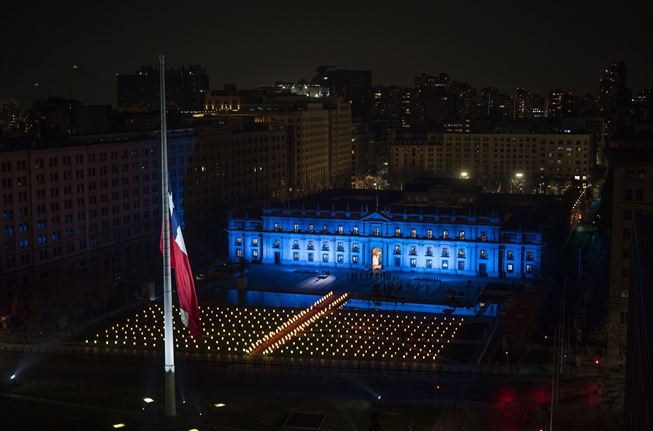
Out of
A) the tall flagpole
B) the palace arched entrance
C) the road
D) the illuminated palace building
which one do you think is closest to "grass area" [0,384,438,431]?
the road

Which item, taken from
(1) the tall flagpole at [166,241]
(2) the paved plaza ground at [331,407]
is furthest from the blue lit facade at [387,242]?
(1) the tall flagpole at [166,241]

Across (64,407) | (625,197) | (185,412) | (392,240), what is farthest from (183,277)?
(392,240)

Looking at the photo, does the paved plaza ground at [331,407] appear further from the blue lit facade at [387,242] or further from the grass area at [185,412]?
the blue lit facade at [387,242]

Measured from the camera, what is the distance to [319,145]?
186m

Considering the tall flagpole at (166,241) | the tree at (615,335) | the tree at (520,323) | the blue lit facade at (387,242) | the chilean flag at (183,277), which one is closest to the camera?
the chilean flag at (183,277)

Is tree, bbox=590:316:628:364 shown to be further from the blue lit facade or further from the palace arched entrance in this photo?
the palace arched entrance

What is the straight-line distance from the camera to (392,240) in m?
113

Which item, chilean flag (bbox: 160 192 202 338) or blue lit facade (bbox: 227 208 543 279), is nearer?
→ chilean flag (bbox: 160 192 202 338)

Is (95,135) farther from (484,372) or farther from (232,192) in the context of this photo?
(484,372)

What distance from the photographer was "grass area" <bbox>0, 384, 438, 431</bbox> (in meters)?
52.8

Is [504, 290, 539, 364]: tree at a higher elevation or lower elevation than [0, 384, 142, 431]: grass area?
higher

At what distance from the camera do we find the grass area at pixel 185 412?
5275 centimetres

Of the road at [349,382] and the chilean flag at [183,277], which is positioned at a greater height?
the chilean flag at [183,277]

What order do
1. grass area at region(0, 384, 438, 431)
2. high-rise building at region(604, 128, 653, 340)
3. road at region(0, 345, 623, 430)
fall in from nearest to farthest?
grass area at region(0, 384, 438, 431) < road at region(0, 345, 623, 430) < high-rise building at region(604, 128, 653, 340)
